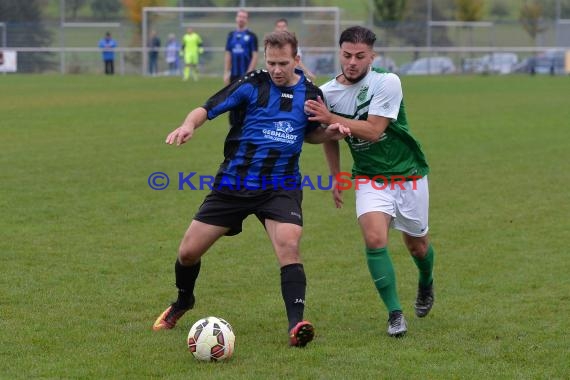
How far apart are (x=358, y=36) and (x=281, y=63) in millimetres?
466

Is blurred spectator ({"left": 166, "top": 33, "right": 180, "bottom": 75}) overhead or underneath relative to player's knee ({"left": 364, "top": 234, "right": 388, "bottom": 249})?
overhead

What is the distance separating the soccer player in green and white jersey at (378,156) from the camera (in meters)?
5.84

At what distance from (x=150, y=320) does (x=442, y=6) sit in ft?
157

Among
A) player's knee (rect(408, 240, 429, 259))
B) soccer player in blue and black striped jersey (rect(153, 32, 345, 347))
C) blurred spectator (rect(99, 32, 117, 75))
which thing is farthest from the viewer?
blurred spectator (rect(99, 32, 117, 75))

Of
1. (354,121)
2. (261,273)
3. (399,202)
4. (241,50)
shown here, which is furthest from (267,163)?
(241,50)

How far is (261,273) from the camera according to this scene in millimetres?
7734

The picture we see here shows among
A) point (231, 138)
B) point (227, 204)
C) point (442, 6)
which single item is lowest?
point (227, 204)

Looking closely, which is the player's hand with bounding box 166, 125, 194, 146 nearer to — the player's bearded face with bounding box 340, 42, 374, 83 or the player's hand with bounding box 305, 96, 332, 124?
the player's hand with bounding box 305, 96, 332, 124

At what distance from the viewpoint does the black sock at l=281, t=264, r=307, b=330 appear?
5.68 meters

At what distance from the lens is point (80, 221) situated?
9.77m

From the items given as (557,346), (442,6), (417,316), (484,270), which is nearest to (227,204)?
(417,316)

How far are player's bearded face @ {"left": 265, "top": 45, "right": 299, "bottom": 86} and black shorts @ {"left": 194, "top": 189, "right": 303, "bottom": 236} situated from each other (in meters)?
0.64

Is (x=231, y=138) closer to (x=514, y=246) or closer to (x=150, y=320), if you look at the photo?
(x=150, y=320)

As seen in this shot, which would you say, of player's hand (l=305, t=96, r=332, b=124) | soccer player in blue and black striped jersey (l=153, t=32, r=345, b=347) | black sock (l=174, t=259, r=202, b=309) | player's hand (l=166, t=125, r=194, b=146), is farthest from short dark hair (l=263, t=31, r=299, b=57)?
black sock (l=174, t=259, r=202, b=309)
